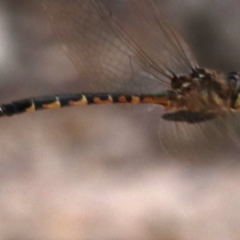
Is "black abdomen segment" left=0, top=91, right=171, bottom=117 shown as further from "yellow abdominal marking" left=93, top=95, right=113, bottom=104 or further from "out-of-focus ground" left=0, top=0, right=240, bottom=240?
"out-of-focus ground" left=0, top=0, right=240, bottom=240

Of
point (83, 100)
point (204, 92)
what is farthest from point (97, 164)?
point (204, 92)

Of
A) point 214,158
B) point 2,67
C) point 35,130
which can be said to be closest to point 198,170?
point 214,158

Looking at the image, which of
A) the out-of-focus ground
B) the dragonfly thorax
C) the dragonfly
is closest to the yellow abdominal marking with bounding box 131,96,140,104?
the dragonfly

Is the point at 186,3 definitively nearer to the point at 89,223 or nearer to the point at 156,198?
the point at 156,198

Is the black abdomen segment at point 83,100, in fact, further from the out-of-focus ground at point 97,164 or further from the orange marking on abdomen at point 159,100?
the out-of-focus ground at point 97,164

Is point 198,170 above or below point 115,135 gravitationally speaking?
below

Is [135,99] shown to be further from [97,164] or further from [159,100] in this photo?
[97,164]

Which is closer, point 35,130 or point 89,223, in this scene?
point 89,223

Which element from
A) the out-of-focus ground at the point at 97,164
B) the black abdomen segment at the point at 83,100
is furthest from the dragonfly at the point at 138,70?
the out-of-focus ground at the point at 97,164
